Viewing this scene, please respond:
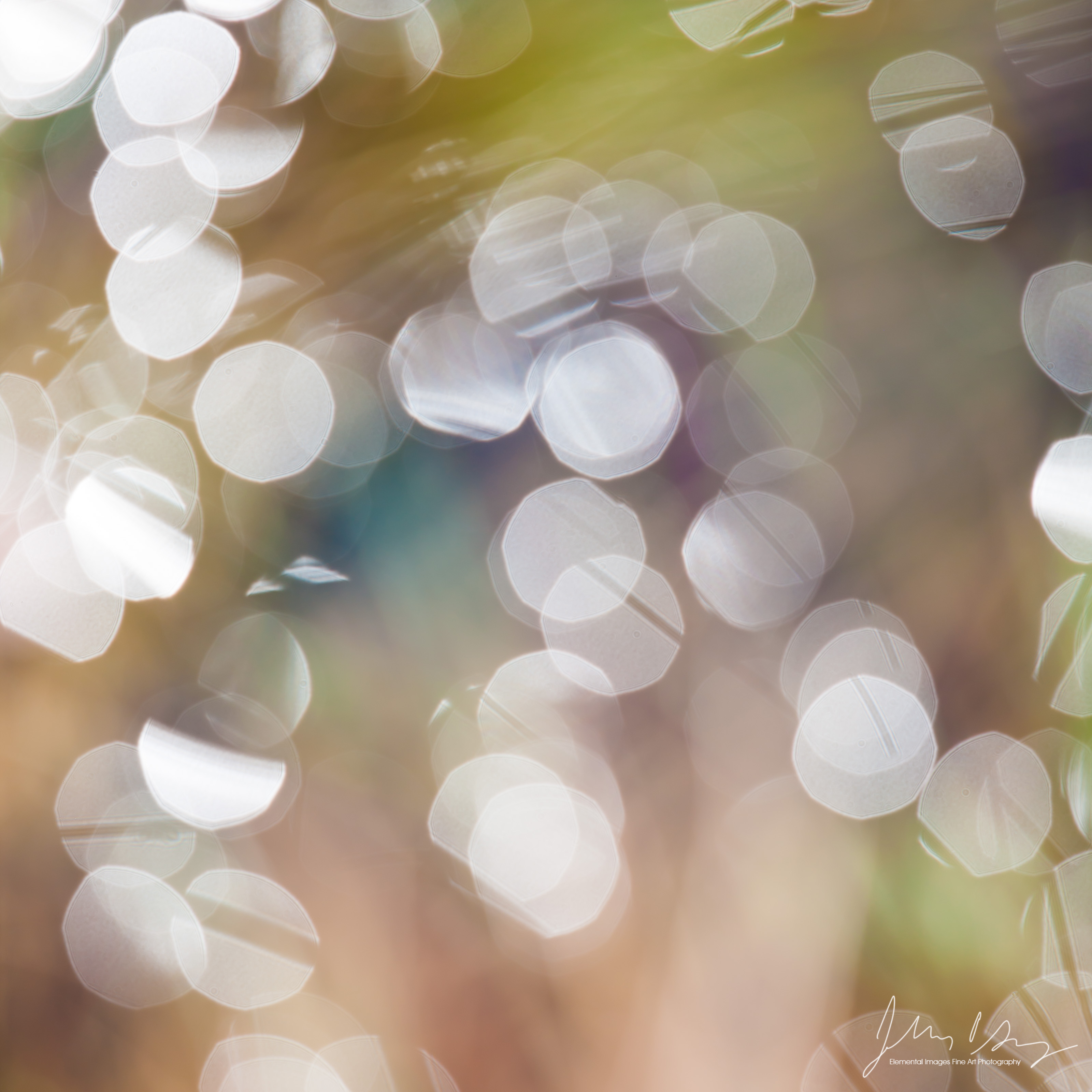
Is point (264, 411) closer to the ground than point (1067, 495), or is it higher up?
higher up

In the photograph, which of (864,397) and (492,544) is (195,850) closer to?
(492,544)

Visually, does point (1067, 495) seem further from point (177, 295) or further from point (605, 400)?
point (177, 295)

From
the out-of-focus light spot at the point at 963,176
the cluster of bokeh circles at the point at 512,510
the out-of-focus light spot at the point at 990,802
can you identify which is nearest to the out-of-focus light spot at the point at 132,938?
the cluster of bokeh circles at the point at 512,510

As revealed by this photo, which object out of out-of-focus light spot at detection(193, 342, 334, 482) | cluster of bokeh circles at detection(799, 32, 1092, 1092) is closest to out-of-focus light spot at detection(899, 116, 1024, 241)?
cluster of bokeh circles at detection(799, 32, 1092, 1092)

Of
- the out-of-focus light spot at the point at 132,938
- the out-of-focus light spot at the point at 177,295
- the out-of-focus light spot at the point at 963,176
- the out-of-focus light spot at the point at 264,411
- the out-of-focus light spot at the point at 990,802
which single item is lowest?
the out-of-focus light spot at the point at 990,802
